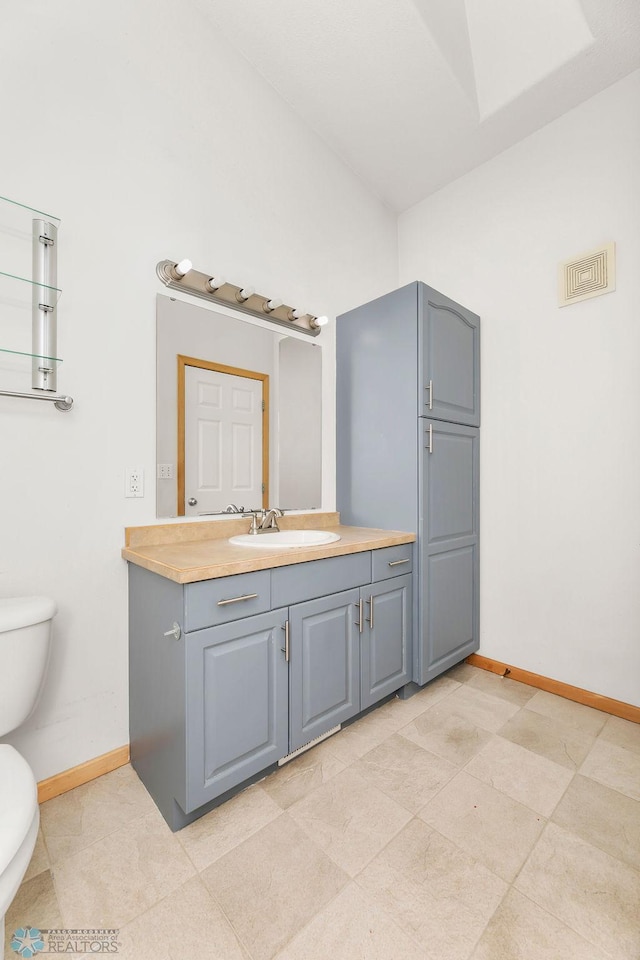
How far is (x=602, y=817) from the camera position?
133 centimetres

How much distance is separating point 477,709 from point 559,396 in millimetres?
1573

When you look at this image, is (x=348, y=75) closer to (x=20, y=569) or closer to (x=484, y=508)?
(x=484, y=508)

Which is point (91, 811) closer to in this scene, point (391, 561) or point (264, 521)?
point (264, 521)

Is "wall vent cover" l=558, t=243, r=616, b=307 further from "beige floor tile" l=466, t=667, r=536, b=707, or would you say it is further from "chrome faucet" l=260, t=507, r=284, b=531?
"beige floor tile" l=466, t=667, r=536, b=707

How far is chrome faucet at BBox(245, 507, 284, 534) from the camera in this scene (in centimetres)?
189

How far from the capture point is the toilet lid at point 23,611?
1.14m

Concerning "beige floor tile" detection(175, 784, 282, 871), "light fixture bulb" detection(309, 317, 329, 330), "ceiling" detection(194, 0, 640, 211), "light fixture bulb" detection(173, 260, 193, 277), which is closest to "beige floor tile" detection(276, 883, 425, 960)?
"beige floor tile" detection(175, 784, 282, 871)

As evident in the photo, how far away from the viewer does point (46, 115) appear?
140cm

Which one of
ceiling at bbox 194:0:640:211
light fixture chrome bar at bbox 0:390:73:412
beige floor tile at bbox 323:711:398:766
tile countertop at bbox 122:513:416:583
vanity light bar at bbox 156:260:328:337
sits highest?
ceiling at bbox 194:0:640:211

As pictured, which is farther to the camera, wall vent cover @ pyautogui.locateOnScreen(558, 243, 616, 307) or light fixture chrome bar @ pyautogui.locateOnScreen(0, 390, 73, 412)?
wall vent cover @ pyautogui.locateOnScreen(558, 243, 616, 307)

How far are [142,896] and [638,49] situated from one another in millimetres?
3497

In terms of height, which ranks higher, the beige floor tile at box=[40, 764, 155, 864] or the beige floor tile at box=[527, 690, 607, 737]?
the beige floor tile at box=[40, 764, 155, 864]

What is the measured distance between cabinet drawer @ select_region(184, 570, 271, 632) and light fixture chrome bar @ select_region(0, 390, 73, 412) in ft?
2.54

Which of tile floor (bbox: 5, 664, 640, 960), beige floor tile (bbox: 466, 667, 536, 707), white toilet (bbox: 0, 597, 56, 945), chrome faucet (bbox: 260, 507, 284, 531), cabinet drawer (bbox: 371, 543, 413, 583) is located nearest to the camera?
white toilet (bbox: 0, 597, 56, 945)
